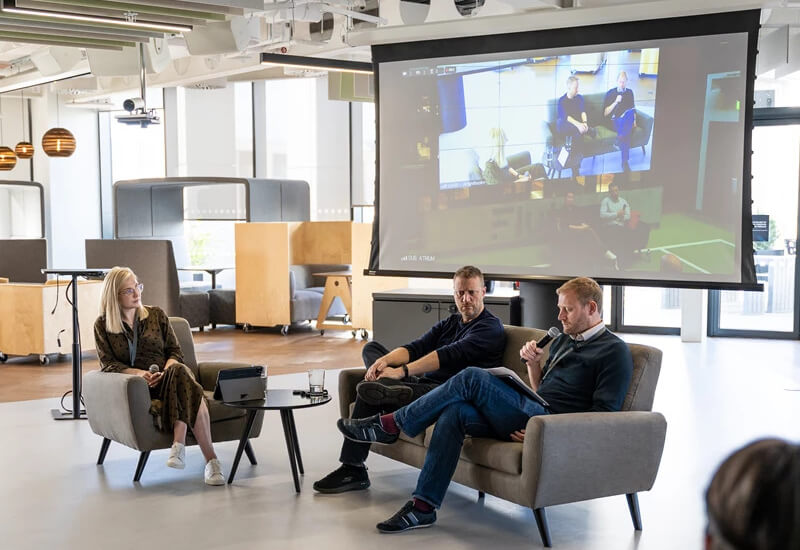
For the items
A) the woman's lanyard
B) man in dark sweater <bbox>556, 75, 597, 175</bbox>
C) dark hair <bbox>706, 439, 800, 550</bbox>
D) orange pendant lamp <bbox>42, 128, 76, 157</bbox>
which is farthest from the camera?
orange pendant lamp <bbox>42, 128, 76, 157</bbox>

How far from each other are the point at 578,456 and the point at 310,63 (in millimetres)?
5002

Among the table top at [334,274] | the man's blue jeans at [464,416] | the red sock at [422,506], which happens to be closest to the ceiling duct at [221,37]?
the table top at [334,274]

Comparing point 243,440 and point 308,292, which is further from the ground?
point 308,292

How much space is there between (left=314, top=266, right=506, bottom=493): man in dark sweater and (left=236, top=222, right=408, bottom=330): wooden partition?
19.7 feet

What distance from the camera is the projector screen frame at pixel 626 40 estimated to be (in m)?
5.93

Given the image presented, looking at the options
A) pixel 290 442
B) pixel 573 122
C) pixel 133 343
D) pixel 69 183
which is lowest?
pixel 290 442

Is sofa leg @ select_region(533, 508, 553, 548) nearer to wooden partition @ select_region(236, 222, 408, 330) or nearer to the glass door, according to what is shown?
wooden partition @ select_region(236, 222, 408, 330)

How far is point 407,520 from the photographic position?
4215 millimetres

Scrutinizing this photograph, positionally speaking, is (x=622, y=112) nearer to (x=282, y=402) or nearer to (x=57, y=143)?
(x=282, y=402)

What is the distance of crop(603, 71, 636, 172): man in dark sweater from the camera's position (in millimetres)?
6320

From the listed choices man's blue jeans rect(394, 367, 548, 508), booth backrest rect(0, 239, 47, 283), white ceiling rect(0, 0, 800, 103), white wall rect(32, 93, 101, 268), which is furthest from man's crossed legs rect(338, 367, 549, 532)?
white wall rect(32, 93, 101, 268)

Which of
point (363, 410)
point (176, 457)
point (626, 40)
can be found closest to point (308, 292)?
point (626, 40)

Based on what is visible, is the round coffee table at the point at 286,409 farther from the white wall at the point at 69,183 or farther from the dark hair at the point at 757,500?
the white wall at the point at 69,183

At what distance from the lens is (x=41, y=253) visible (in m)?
11.1
